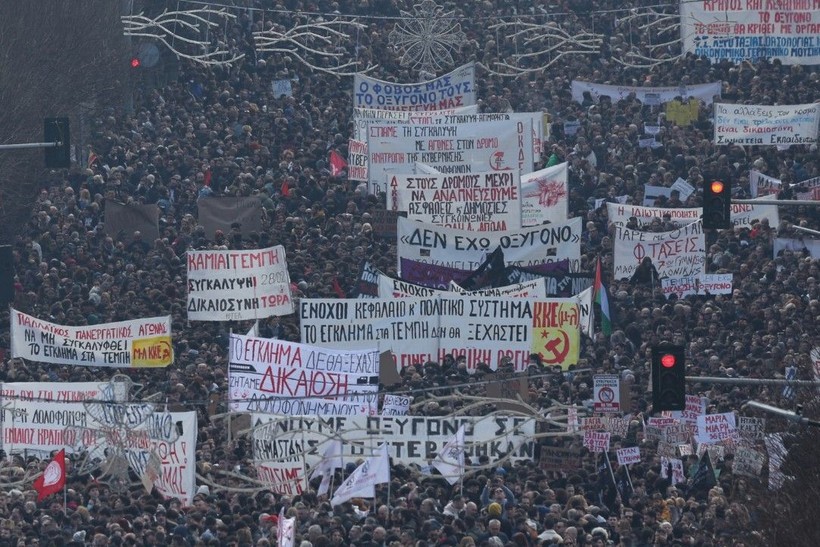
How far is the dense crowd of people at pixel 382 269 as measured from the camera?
24234 millimetres

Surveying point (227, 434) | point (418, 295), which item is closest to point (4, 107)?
point (418, 295)

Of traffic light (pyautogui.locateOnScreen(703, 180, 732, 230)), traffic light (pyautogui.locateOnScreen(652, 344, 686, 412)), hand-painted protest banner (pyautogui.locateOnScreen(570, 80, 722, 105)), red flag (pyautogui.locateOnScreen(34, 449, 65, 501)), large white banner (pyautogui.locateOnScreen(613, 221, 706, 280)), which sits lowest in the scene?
red flag (pyautogui.locateOnScreen(34, 449, 65, 501))

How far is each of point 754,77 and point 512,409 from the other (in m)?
19.9

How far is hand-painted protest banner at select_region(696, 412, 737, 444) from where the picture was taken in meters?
27.1

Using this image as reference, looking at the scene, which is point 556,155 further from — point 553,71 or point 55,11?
point 55,11

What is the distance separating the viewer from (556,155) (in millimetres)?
43062

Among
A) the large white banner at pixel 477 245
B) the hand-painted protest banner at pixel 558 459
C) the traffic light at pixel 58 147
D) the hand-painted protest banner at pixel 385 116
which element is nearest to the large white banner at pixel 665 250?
the large white banner at pixel 477 245

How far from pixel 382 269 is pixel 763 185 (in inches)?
273

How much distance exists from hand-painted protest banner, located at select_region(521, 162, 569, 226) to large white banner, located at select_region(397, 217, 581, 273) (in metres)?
2.97

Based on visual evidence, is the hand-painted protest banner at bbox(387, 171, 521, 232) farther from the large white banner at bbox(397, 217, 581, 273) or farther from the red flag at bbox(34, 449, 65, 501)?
the red flag at bbox(34, 449, 65, 501)

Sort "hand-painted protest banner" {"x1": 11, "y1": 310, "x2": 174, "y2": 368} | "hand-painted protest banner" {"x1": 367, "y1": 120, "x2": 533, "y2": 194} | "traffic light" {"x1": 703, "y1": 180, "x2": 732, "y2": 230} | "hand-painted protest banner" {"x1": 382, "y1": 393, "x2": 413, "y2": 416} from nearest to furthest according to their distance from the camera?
1. "traffic light" {"x1": 703, "y1": 180, "x2": 732, "y2": 230}
2. "hand-painted protest banner" {"x1": 382, "y1": 393, "x2": 413, "y2": 416}
3. "hand-painted protest banner" {"x1": 11, "y1": 310, "x2": 174, "y2": 368}
4. "hand-painted protest banner" {"x1": 367, "y1": 120, "x2": 533, "y2": 194}

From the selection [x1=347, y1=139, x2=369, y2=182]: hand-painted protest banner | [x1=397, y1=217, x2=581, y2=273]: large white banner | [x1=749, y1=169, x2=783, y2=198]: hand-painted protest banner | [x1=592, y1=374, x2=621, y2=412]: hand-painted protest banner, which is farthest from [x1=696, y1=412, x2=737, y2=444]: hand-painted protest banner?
[x1=347, y1=139, x2=369, y2=182]: hand-painted protest banner

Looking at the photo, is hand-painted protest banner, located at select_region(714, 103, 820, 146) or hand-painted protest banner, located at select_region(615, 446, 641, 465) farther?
hand-painted protest banner, located at select_region(714, 103, 820, 146)

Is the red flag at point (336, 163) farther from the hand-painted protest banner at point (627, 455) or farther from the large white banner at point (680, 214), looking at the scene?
the hand-painted protest banner at point (627, 455)
